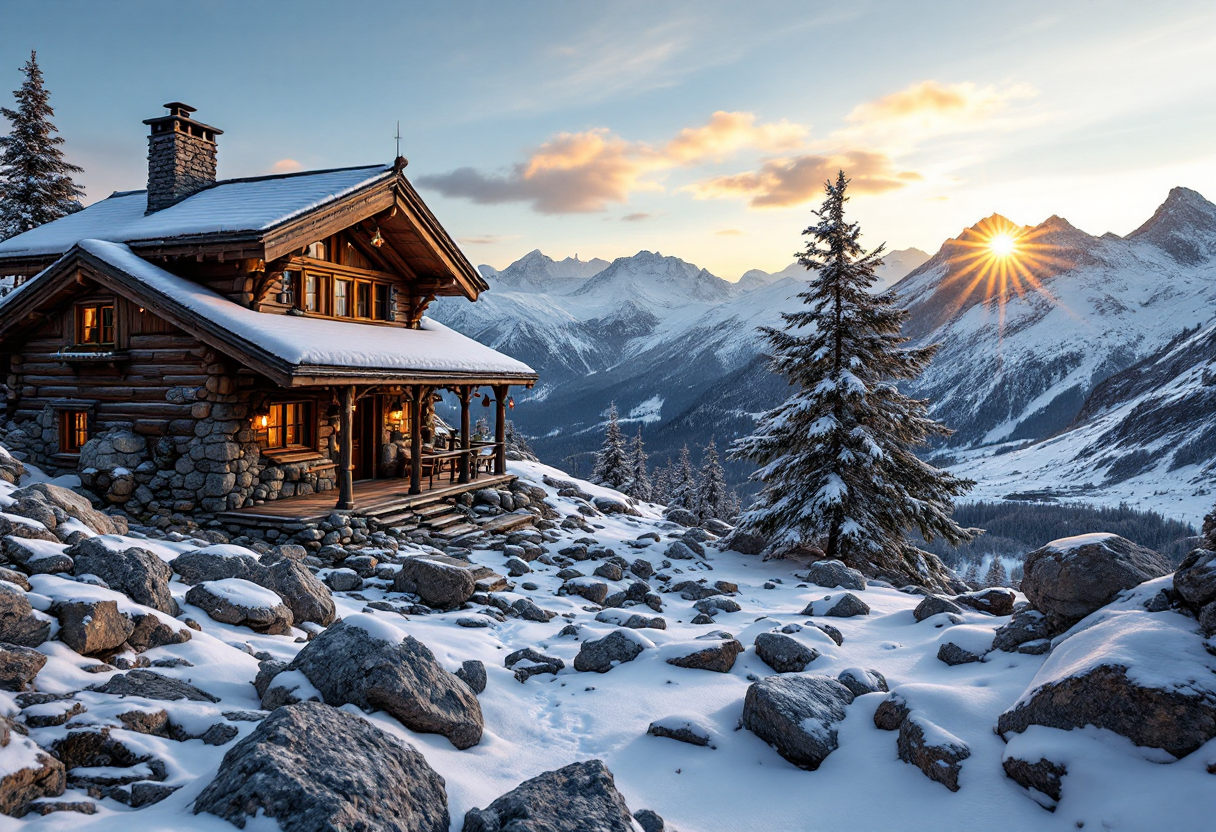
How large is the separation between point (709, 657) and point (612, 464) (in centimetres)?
3272

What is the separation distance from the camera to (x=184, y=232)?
49.4 feet

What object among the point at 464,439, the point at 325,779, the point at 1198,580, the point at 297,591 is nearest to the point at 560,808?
the point at 325,779

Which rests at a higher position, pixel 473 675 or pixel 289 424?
pixel 289 424

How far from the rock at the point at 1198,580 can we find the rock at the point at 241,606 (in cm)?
845

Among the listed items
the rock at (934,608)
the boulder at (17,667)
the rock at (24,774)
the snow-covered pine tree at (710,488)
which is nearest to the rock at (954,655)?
the rock at (934,608)

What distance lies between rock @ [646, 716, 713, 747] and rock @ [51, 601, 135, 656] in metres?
4.54

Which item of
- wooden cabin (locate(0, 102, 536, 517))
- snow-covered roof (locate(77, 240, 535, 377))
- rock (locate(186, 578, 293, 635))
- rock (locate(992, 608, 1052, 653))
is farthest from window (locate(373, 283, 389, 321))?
rock (locate(992, 608, 1052, 653))

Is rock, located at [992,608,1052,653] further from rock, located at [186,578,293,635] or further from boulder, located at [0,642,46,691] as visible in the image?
boulder, located at [0,642,46,691]

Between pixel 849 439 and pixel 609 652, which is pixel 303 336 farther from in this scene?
pixel 849 439

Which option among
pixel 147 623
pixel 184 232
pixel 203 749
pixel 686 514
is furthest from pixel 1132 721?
pixel 686 514

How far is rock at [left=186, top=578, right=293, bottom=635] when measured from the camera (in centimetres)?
695

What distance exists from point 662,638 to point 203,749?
18.3ft

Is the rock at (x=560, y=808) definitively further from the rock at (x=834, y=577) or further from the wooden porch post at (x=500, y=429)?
the wooden porch post at (x=500, y=429)

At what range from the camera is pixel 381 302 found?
19906 millimetres
